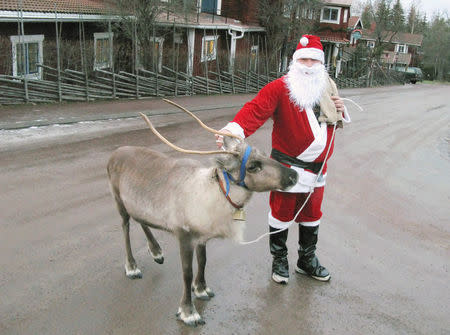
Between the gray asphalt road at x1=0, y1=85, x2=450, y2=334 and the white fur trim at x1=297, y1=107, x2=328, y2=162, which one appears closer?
the gray asphalt road at x1=0, y1=85, x2=450, y2=334

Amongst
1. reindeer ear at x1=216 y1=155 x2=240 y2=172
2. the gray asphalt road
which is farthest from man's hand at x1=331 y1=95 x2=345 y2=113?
the gray asphalt road

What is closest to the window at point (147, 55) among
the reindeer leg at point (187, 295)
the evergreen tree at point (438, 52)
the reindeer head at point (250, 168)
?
the reindeer leg at point (187, 295)

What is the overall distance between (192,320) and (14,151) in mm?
6471

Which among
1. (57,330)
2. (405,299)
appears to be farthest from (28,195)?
(405,299)

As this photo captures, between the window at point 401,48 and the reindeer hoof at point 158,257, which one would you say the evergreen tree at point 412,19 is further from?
the reindeer hoof at point 158,257

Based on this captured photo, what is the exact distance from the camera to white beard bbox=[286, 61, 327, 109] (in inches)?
166

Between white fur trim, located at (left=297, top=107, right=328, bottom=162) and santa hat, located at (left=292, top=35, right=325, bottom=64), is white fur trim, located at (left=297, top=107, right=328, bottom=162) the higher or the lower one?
the lower one

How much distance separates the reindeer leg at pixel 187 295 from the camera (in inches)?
147

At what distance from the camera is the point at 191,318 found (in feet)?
12.5

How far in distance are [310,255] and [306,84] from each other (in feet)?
5.55

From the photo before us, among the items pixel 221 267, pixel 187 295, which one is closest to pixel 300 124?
pixel 221 267

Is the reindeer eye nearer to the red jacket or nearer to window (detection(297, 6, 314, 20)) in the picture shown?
the red jacket

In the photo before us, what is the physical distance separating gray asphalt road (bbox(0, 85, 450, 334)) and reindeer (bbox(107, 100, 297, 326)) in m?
0.42

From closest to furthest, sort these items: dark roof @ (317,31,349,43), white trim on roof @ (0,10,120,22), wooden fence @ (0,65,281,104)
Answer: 1. white trim on roof @ (0,10,120,22)
2. wooden fence @ (0,65,281,104)
3. dark roof @ (317,31,349,43)
